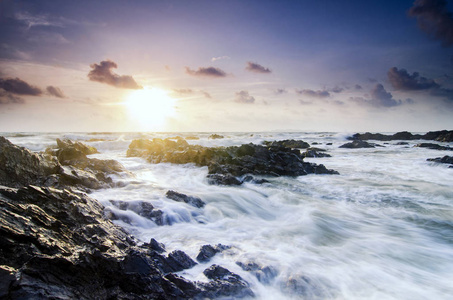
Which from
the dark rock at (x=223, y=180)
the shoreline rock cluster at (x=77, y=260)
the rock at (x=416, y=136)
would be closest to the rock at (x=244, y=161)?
the dark rock at (x=223, y=180)

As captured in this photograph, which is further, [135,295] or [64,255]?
[64,255]

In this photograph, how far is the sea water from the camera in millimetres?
4602

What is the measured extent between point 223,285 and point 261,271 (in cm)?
98

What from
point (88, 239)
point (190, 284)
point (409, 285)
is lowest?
point (409, 285)

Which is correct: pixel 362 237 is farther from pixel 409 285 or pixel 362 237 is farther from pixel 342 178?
pixel 342 178

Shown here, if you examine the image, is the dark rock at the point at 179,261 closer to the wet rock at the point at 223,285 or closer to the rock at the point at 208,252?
the rock at the point at 208,252

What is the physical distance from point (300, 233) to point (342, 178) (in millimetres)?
8426

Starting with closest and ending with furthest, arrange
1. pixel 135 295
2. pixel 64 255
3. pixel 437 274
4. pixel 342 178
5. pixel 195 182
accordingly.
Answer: pixel 135 295 → pixel 64 255 → pixel 437 274 → pixel 195 182 → pixel 342 178

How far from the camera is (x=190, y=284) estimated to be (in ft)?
12.4

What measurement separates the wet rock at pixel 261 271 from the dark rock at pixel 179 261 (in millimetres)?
930

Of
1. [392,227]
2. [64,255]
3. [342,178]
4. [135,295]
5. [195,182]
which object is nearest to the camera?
[135,295]

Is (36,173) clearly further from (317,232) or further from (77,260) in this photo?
(317,232)

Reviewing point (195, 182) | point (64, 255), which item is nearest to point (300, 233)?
point (64, 255)

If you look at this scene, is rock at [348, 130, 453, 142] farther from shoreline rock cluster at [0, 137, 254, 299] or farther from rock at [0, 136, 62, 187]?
rock at [0, 136, 62, 187]
